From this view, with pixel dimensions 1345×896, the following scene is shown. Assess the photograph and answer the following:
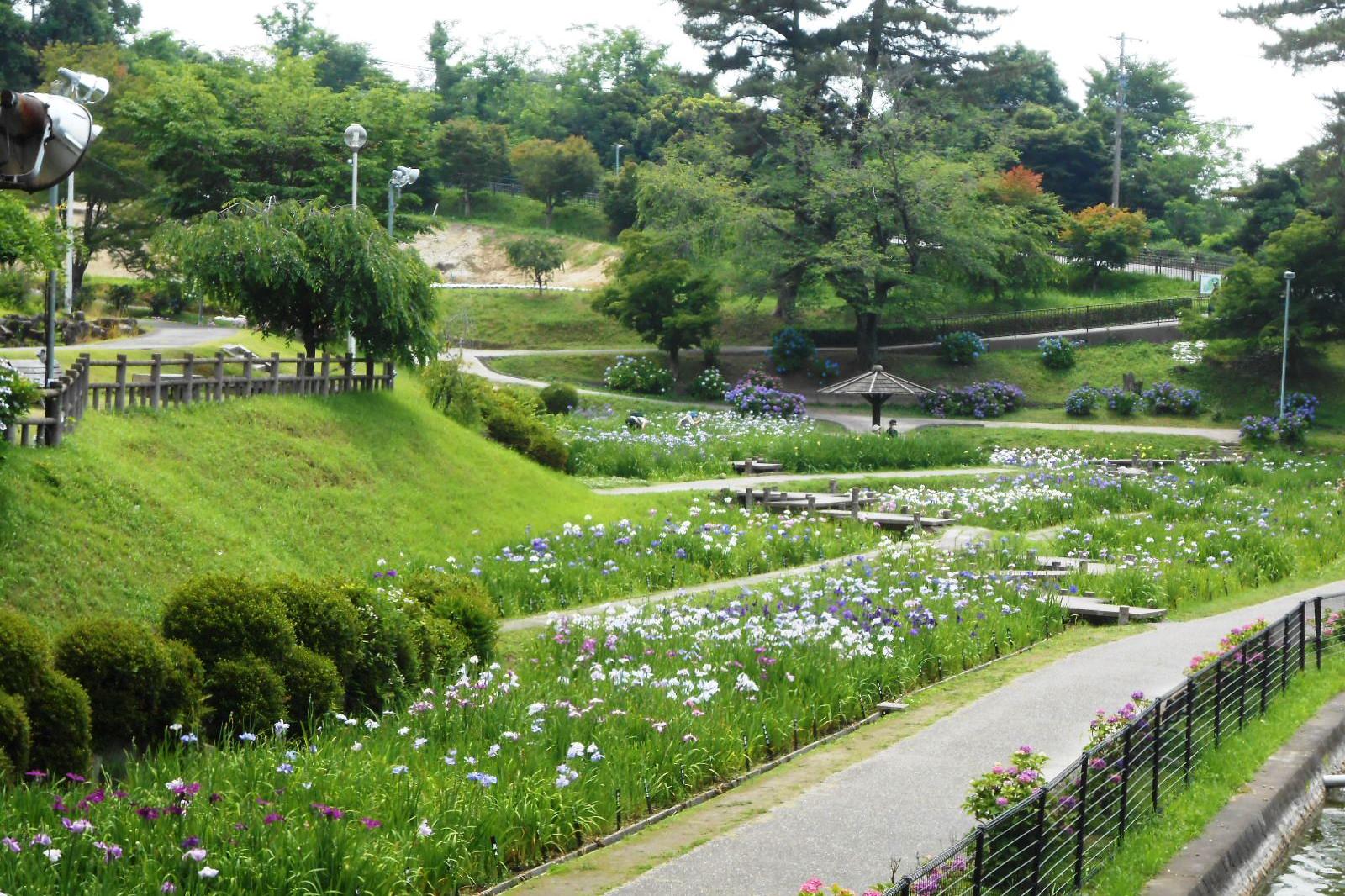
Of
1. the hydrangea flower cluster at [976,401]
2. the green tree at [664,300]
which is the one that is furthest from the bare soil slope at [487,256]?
the hydrangea flower cluster at [976,401]

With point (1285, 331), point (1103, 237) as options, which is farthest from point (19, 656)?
point (1103, 237)

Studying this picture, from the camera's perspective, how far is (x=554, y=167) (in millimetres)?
69938

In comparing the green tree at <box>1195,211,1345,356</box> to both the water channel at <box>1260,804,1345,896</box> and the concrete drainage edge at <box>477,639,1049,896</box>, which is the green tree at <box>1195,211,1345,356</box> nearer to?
the water channel at <box>1260,804,1345,896</box>

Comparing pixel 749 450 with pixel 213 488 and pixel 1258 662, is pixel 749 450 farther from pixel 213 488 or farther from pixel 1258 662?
pixel 1258 662

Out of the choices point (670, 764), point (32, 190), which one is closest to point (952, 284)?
point (670, 764)

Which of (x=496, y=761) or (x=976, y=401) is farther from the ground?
(x=976, y=401)

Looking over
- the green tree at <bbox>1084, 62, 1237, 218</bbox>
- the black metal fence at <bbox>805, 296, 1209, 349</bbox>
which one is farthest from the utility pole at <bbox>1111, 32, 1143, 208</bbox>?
the black metal fence at <bbox>805, 296, 1209, 349</bbox>

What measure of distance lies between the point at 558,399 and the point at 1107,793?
30.0 metres

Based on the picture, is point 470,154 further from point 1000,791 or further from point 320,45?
point 1000,791

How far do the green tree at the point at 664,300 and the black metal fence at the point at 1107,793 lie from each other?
3392 cm

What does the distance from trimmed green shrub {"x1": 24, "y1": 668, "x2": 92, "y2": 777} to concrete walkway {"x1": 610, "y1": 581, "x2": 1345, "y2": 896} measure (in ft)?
11.8

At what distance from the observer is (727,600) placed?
51.3 feet

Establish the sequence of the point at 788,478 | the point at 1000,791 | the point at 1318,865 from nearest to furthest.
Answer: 1. the point at 1000,791
2. the point at 1318,865
3. the point at 788,478

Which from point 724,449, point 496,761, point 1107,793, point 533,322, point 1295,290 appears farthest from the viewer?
point 533,322
